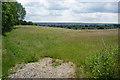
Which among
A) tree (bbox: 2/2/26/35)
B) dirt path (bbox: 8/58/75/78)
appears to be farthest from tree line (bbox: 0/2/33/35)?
dirt path (bbox: 8/58/75/78)

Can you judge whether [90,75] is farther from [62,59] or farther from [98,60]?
[62,59]

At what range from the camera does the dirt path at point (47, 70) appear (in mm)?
8047

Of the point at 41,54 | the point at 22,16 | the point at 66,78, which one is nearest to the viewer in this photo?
the point at 66,78

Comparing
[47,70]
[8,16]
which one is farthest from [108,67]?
[8,16]

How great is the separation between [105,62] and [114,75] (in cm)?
50

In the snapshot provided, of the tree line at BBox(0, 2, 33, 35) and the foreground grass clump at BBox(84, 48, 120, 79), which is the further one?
the tree line at BBox(0, 2, 33, 35)

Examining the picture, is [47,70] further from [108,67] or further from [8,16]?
[8,16]

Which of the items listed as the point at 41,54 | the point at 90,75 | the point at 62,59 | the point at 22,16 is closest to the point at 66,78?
the point at 90,75

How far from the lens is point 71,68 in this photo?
906 centimetres

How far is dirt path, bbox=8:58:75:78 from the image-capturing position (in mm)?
8047

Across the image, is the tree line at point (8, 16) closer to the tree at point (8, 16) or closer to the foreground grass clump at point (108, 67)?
the tree at point (8, 16)

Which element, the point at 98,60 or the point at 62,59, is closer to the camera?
the point at 98,60

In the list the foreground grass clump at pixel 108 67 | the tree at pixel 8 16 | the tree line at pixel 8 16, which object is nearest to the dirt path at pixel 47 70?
the foreground grass clump at pixel 108 67

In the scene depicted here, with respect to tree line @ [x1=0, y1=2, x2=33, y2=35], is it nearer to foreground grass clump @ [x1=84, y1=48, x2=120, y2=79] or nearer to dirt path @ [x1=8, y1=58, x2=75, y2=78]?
dirt path @ [x1=8, y1=58, x2=75, y2=78]
